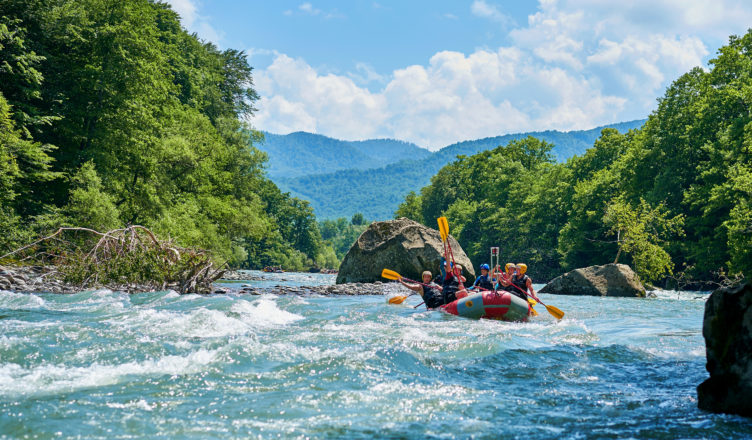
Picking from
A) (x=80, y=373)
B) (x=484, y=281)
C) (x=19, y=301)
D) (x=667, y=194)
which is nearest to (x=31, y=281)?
(x=19, y=301)

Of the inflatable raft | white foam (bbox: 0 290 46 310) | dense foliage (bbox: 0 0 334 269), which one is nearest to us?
white foam (bbox: 0 290 46 310)

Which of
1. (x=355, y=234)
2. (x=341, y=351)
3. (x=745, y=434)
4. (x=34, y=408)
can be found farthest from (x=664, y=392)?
(x=355, y=234)

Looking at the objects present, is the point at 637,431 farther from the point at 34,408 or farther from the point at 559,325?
the point at 559,325

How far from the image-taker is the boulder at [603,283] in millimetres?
21562

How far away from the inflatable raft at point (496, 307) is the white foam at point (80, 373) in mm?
6454

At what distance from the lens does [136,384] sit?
550 cm

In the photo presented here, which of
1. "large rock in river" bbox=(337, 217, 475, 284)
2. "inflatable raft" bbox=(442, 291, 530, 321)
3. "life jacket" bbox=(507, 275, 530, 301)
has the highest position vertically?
"large rock in river" bbox=(337, 217, 475, 284)

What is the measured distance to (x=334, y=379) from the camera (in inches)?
234

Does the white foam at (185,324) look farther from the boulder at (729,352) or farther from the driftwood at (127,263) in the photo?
the boulder at (729,352)

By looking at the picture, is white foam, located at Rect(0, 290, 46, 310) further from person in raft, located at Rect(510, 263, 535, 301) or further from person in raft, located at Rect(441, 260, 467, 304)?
person in raft, located at Rect(510, 263, 535, 301)

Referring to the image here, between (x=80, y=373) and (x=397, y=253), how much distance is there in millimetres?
18537

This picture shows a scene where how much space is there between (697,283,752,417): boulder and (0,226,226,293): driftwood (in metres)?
13.5

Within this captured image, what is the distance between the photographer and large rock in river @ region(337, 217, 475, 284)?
78.1ft

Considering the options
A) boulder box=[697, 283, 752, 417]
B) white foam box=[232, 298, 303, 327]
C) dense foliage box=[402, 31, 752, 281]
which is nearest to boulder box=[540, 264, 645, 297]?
dense foliage box=[402, 31, 752, 281]
